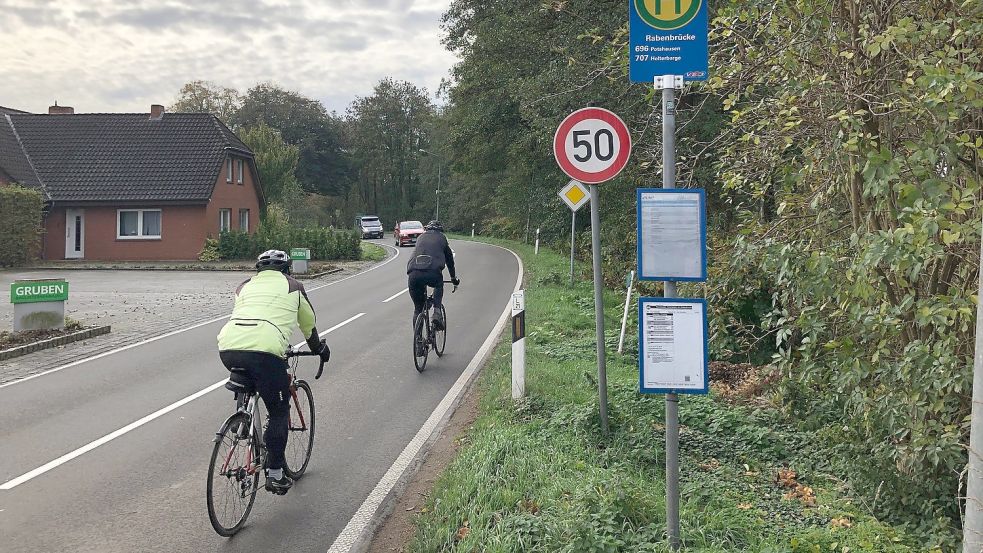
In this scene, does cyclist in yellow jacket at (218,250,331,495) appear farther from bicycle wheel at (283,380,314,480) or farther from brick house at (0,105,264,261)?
brick house at (0,105,264,261)

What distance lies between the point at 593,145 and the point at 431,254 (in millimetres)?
4587

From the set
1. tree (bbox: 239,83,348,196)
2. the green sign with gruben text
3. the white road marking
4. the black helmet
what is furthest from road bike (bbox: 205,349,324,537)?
tree (bbox: 239,83,348,196)

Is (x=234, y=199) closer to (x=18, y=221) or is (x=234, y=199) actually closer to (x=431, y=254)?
(x=18, y=221)

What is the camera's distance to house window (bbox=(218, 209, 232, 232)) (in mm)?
39312

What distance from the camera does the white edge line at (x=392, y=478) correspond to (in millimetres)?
5328

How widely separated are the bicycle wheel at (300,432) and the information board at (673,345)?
10.5 ft

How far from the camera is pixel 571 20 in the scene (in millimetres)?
19547

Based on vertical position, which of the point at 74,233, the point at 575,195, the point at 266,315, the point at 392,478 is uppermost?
the point at 74,233

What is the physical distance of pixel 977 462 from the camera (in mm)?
3098

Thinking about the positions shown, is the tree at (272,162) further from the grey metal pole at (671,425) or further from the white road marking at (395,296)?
the grey metal pole at (671,425)

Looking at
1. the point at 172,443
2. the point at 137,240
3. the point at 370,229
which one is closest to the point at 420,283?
the point at 172,443

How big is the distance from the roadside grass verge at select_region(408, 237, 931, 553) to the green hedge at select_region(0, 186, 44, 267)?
29590 mm

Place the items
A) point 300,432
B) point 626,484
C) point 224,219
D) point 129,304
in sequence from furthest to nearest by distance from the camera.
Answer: point 224,219
point 129,304
point 300,432
point 626,484

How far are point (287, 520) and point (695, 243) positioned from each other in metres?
3.47
